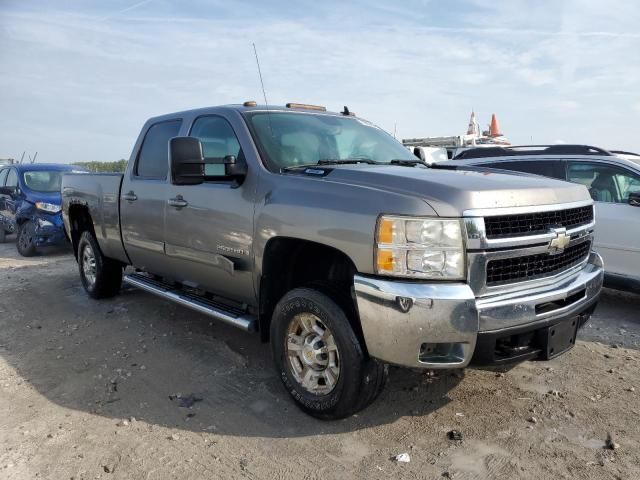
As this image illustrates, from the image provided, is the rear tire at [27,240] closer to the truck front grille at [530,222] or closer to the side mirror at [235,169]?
the side mirror at [235,169]

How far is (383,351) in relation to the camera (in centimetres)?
278

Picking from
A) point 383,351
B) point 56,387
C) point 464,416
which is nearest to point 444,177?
point 383,351

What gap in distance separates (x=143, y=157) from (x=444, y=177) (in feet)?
10.6

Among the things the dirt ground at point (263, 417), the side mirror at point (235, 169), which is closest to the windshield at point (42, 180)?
the dirt ground at point (263, 417)

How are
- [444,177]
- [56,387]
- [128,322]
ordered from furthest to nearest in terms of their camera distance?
1. [128,322]
2. [56,387]
3. [444,177]

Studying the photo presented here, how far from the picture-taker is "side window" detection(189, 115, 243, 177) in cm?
399

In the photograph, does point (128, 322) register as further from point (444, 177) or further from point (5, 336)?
point (444, 177)

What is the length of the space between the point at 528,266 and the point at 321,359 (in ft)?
4.34

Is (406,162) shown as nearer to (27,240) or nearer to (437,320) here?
(437,320)

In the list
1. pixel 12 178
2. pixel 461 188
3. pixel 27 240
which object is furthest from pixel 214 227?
pixel 12 178

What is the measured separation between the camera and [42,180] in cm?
1066

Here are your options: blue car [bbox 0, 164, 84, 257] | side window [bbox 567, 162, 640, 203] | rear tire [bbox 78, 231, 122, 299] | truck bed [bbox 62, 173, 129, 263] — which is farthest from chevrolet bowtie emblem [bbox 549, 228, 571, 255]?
blue car [bbox 0, 164, 84, 257]

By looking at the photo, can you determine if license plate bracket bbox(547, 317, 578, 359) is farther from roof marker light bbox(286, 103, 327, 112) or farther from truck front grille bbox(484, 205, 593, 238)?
roof marker light bbox(286, 103, 327, 112)

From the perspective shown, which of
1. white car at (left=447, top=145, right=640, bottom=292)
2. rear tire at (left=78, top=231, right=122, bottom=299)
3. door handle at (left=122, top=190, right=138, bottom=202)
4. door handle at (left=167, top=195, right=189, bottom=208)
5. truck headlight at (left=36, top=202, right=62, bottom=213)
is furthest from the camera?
truck headlight at (left=36, top=202, right=62, bottom=213)
